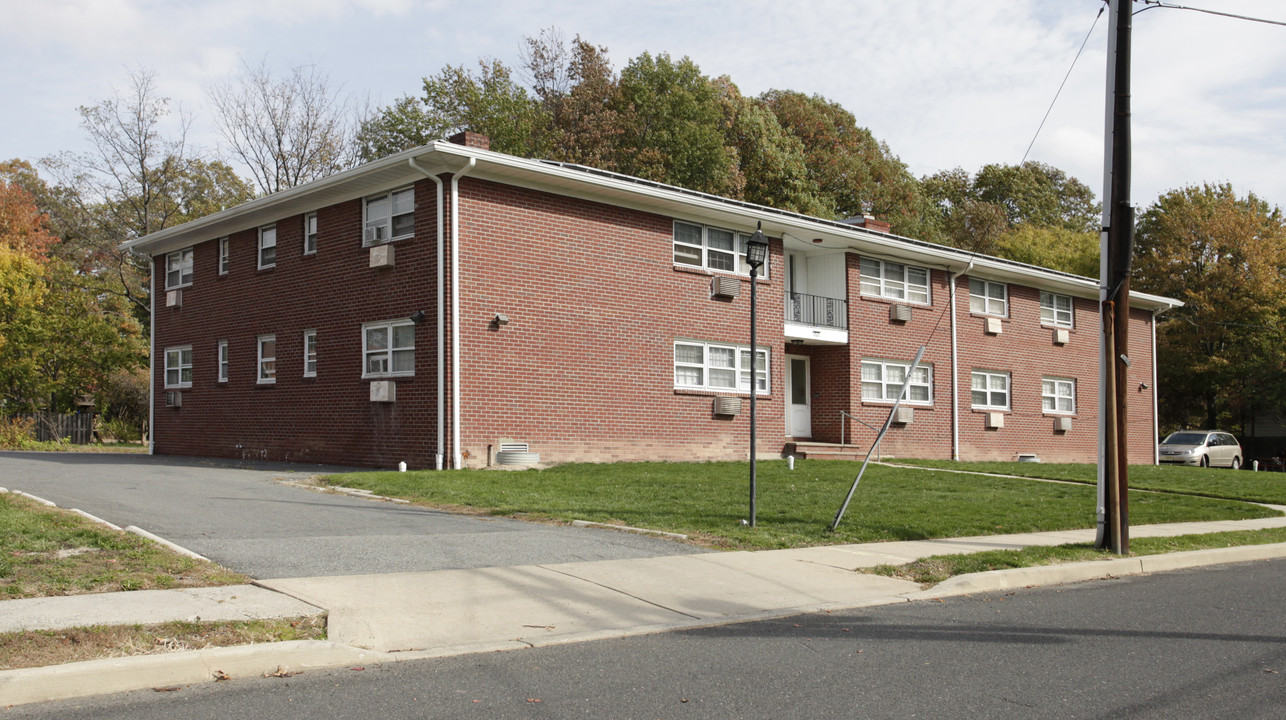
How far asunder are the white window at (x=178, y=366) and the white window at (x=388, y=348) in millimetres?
7543

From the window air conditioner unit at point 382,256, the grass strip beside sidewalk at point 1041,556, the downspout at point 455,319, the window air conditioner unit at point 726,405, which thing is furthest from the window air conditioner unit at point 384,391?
the grass strip beside sidewalk at point 1041,556

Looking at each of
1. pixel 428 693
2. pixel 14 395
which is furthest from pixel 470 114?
pixel 428 693

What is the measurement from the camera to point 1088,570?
1034 cm

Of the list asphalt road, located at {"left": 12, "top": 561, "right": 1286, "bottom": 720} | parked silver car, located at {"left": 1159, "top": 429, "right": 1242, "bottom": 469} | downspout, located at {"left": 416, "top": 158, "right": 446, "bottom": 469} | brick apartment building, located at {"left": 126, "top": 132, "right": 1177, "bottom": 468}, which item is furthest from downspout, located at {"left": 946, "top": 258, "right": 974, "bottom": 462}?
asphalt road, located at {"left": 12, "top": 561, "right": 1286, "bottom": 720}

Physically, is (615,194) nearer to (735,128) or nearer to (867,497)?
(867,497)

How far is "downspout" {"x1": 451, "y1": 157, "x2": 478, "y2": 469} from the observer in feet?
61.3

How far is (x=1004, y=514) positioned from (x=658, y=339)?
31.1 feet

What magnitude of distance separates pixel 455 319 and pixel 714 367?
6.74m

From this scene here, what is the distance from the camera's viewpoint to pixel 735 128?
45000mm

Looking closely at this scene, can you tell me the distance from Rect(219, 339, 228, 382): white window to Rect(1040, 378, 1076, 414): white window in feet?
74.6

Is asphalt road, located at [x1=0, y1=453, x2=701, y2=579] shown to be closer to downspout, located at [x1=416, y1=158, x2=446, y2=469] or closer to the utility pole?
downspout, located at [x1=416, y1=158, x2=446, y2=469]

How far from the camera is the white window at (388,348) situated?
782 inches

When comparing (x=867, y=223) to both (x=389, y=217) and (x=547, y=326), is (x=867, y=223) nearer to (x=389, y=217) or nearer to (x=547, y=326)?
(x=547, y=326)

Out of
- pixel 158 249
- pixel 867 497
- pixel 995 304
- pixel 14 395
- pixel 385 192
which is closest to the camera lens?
pixel 867 497
